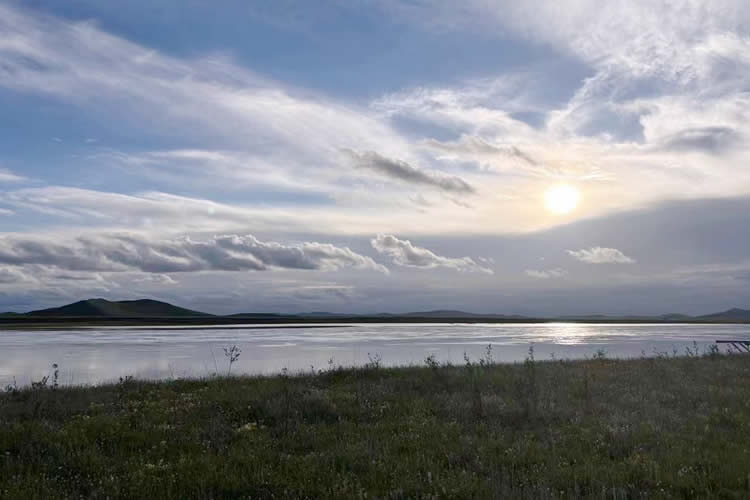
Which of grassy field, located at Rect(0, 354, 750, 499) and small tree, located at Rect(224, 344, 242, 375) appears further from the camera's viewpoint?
small tree, located at Rect(224, 344, 242, 375)

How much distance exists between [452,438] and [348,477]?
134 inches

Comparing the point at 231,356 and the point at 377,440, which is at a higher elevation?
the point at 231,356

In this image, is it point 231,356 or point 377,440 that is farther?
point 231,356

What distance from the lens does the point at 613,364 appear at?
26.0m

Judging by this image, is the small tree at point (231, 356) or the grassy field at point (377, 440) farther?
the small tree at point (231, 356)

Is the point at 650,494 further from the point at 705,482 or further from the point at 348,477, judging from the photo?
the point at 348,477

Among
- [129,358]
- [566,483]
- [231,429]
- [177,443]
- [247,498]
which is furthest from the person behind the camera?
[129,358]

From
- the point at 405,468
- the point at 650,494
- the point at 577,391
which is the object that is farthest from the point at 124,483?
the point at 577,391

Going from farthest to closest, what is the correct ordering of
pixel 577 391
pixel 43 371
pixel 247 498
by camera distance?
pixel 43 371 → pixel 577 391 → pixel 247 498

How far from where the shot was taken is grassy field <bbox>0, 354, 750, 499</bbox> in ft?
30.3

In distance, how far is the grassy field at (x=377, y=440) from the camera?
30.3 feet

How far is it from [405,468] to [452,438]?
8.22ft

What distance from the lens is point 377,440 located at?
39.4 ft

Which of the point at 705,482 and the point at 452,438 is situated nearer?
the point at 705,482
